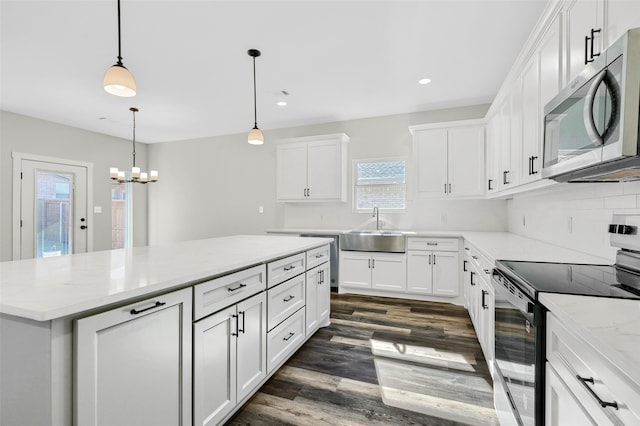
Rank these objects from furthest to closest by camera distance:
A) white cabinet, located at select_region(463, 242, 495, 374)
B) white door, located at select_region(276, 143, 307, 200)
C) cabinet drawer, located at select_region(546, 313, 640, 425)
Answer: white door, located at select_region(276, 143, 307, 200) → white cabinet, located at select_region(463, 242, 495, 374) → cabinet drawer, located at select_region(546, 313, 640, 425)

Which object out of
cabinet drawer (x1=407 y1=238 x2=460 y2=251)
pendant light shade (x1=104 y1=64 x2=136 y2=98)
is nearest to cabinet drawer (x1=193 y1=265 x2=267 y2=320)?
pendant light shade (x1=104 y1=64 x2=136 y2=98)

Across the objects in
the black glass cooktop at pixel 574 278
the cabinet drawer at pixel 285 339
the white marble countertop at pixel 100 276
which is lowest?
the cabinet drawer at pixel 285 339

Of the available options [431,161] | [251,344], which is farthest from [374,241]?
[251,344]

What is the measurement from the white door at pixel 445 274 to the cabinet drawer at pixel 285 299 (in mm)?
2089

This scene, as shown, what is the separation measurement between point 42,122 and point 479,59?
635 centimetres

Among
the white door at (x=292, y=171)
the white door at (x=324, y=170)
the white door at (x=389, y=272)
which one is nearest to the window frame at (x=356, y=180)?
the white door at (x=324, y=170)

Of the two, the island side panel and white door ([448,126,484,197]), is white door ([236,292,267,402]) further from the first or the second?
white door ([448,126,484,197])

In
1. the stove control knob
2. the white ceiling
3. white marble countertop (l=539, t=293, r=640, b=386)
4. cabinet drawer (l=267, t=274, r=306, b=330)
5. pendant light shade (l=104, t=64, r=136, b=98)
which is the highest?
the white ceiling

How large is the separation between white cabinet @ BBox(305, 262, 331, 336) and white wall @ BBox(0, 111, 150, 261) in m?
4.85

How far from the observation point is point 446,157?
3998mm

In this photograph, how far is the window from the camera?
15.2ft

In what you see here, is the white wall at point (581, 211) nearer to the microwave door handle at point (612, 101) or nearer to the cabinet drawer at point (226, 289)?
the microwave door handle at point (612, 101)

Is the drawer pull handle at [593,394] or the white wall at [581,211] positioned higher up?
the white wall at [581,211]

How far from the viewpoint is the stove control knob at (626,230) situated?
1364 mm
